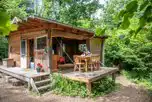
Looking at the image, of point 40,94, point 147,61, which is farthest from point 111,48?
point 40,94

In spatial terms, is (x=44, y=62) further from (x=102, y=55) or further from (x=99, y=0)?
(x=99, y=0)

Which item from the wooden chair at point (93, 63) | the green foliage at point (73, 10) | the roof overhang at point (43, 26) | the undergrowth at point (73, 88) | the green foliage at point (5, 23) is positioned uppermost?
the green foliage at point (73, 10)

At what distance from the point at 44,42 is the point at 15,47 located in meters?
3.28

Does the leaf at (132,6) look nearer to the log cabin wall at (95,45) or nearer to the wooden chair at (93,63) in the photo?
the wooden chair at (93,63)

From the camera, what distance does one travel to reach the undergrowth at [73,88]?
689 cm

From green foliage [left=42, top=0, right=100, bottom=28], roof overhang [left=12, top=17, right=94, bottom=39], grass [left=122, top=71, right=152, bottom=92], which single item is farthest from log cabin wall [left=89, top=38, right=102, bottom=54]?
green foliage [left=42, top=0, right=100, bottom=28]

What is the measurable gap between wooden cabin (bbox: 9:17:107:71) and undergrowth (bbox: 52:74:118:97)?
949 millimetres

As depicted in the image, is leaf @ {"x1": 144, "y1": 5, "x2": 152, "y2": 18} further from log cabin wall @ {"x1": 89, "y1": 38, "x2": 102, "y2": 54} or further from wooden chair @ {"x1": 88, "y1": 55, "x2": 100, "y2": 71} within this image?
log cabin wall @ {"x1": 89, "y1": 38, "x2": 102, "y2": 54}

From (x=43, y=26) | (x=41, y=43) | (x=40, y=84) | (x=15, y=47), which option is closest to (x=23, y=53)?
(x=15, y=47)

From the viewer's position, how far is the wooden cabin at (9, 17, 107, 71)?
8.19 metres

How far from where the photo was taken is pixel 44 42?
339 inches

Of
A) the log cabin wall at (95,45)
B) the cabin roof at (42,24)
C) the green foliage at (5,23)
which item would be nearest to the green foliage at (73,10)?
the log cabin wall at (95,45)

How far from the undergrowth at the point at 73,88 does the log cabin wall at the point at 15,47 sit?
13.0 ft

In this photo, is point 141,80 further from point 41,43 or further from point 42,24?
point 42,24
